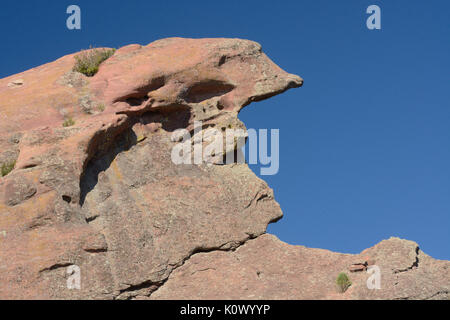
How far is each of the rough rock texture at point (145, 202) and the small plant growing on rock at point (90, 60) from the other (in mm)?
286

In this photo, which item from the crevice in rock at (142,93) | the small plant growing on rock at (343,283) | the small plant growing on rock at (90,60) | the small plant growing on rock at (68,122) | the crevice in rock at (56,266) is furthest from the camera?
the small plant growing on rock at (90,60)

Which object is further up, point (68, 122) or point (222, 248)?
point (68, 122)

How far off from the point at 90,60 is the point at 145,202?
5.00 metres

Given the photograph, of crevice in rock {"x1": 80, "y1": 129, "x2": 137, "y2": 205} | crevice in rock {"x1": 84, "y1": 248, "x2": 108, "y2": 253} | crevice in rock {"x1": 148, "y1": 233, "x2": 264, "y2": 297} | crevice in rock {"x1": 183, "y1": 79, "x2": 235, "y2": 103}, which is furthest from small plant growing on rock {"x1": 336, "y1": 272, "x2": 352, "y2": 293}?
crevice in rock {"x1": 183, "y1": 79, "x2": 235, "y2": 103}

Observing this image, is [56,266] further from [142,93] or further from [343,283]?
[343,283]

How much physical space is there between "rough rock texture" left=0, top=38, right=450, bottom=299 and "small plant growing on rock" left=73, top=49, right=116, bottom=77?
0.29 m

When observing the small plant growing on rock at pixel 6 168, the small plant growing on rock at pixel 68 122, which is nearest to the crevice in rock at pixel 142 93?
the small plant growing on rock at pixel 68 122

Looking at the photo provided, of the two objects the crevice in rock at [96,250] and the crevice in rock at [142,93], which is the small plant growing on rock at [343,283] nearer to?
the crevice in rock at [96,250]

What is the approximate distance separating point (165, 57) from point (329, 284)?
8185 millimetres

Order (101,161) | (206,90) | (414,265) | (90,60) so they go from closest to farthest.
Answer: (414,265) < (101,161) < (90,60) < (206,90)

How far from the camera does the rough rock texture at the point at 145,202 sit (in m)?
18.6

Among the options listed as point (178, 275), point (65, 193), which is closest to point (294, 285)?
point (178, 275)

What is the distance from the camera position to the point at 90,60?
2308cm

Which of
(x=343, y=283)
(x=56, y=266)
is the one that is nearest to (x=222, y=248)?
(x=343, y=283)
